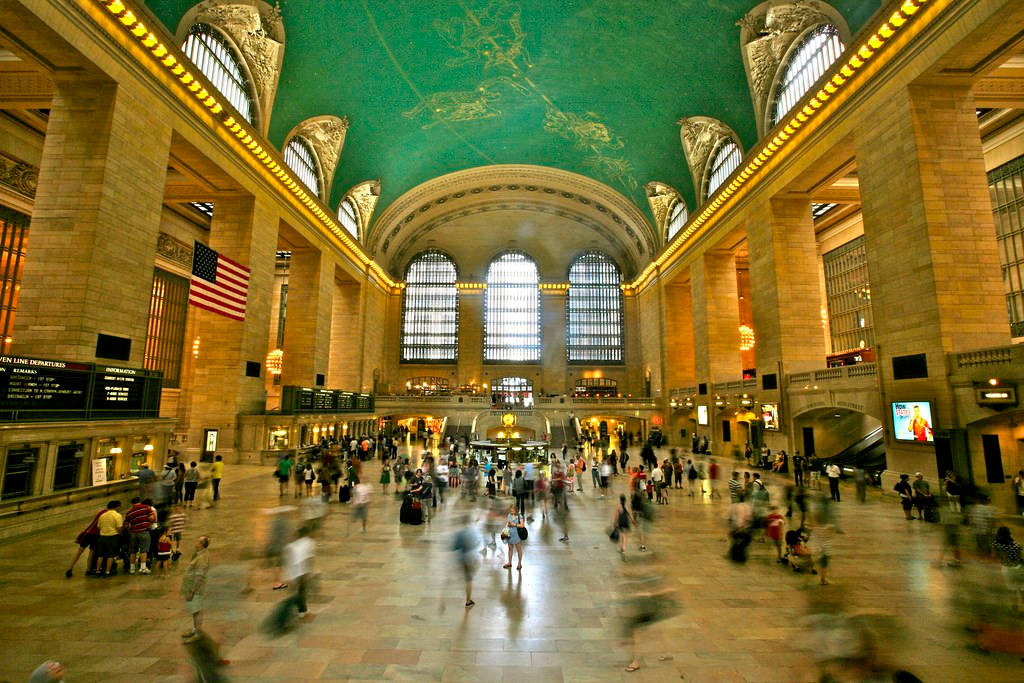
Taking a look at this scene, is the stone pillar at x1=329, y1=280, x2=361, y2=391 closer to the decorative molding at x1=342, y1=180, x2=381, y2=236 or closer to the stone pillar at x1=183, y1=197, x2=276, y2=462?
the decorative molding at x1=342, y1=180, x2=381, y2=236

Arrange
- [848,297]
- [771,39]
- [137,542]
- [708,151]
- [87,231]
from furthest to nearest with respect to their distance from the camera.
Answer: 1. [848,297]
2. [708,151]
3. [771,39]
4. [87,231]
5. [137,542]

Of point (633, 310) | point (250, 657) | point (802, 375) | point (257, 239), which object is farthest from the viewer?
point (633, 310)

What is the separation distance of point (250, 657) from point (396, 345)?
37.2m

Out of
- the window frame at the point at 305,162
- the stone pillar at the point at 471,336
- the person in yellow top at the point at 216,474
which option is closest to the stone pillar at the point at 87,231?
the person in yellow top at the point at 216,474

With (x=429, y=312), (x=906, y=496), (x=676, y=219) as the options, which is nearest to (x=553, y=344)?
(x=429, y=312)

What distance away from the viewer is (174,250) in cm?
2500

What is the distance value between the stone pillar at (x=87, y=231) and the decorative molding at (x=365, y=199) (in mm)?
16213

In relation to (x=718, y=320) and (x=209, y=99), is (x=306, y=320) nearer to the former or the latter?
(x=209, y=99)

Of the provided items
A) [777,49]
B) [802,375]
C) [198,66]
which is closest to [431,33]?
[198,66]

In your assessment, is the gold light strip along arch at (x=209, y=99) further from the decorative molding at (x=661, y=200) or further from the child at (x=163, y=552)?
the decorative molding at (x=661, y=200)

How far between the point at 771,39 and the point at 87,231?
22569 mm

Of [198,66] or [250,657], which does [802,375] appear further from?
[198,66]

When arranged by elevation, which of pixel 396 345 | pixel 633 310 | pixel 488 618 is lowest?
pixel 488 618

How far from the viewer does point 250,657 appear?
175 inches
